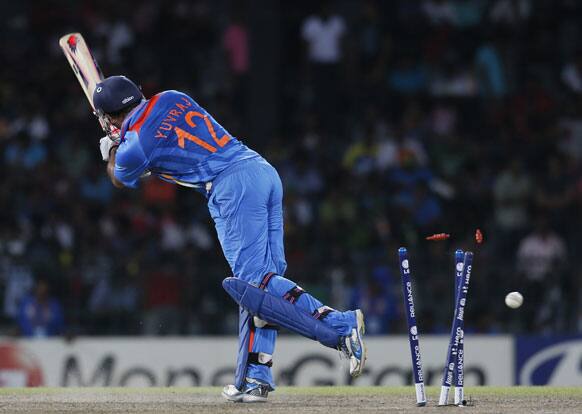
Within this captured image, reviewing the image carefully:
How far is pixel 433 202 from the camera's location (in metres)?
15.3

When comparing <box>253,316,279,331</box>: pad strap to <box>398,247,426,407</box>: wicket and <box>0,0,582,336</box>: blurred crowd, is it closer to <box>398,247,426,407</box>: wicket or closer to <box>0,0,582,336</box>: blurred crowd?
<box>398,247,426,407</box>: wicket

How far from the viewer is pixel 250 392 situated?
8312 mm

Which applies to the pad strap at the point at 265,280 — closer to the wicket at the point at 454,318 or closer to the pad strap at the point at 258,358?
the pad strap at the point at 258,358

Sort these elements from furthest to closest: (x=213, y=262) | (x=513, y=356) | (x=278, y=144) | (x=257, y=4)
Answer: (x=257, y=4)
(x=278, y=144)
(x=213, y=262)
(x=513, y=356)

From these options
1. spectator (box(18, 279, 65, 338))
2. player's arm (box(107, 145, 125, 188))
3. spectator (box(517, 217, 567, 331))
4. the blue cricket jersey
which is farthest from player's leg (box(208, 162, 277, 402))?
spectator (box(517, 217, 567, 331))

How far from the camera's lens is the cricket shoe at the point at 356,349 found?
767cm

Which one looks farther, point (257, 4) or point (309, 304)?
point (257, 4)

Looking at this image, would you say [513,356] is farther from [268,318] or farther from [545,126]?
[268,318]

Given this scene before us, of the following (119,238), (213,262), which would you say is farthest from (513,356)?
(119,238)

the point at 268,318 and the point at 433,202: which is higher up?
the point at 433,202

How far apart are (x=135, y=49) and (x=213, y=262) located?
431cm

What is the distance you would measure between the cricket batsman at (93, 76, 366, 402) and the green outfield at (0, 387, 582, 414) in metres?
0.37

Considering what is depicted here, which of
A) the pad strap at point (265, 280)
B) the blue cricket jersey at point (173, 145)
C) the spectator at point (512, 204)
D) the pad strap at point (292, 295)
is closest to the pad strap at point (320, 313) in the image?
the pad strap at point (292, 295)

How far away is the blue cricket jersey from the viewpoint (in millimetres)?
8125
